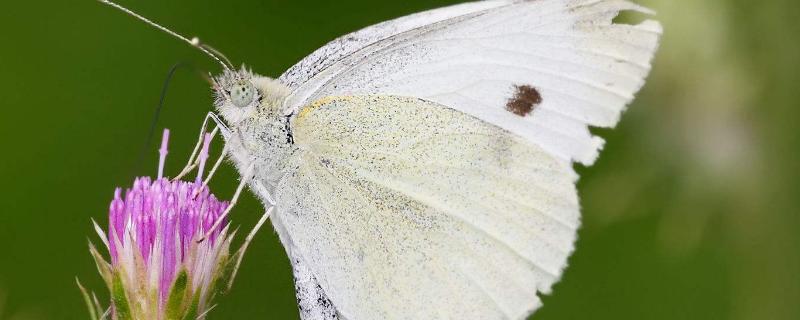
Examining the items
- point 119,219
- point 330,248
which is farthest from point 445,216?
point 119,219

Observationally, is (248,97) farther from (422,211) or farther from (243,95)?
(422,211)

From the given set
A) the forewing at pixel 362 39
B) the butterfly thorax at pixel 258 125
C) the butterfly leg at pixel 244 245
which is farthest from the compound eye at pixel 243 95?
the butterfly leg at pixel 244 245

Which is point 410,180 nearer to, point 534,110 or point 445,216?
point 445,216

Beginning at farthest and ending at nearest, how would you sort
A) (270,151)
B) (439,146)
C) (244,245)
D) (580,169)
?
1. (580,169)
2. (439,146)
3. (270,151)
4. (244,245)

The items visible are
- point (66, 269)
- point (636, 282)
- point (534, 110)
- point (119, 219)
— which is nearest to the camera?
point (119, 219)

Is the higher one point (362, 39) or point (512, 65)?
point (362, 39)

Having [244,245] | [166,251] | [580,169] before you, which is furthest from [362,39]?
[580,169]

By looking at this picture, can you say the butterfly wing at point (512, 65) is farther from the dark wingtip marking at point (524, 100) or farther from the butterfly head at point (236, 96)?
the butterfly head at point (236, 96)
